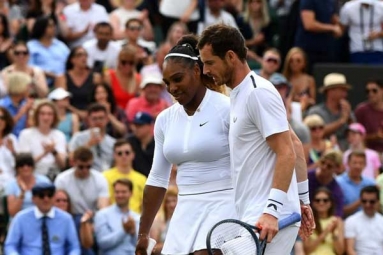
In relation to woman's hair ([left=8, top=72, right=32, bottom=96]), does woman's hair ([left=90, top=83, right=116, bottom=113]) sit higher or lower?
lower

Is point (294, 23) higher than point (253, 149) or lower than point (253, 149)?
higher

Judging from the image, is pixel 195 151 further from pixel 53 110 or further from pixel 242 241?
pixel 53 110

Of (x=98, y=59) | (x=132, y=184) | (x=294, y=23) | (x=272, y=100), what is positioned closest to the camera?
(x=272, y=100)

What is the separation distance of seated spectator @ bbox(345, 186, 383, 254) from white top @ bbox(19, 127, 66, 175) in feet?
10.9

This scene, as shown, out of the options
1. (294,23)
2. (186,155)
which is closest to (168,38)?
(294,23)

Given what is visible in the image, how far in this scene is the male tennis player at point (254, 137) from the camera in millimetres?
7223

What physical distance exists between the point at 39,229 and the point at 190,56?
5341 millimetres

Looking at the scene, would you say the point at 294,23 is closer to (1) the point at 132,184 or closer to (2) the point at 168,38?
(2) the point at 168,38

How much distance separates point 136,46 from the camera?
57.8 ft

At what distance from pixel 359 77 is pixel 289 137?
10429 millimetres

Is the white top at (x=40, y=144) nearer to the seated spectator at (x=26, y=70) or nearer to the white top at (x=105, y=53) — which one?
the seated spectator at (x=26, y=70)

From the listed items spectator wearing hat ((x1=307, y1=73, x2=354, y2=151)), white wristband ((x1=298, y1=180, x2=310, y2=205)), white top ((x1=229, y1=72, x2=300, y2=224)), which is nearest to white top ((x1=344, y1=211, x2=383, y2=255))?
spectator wearing hat ((x1=307, y1=73, x2=354, y2=151))

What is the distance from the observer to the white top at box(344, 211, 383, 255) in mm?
13609

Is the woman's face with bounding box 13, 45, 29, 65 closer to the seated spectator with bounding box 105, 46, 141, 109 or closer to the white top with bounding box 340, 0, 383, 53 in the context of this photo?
the seated spectator with bounding box 105, 46, 141, 109
